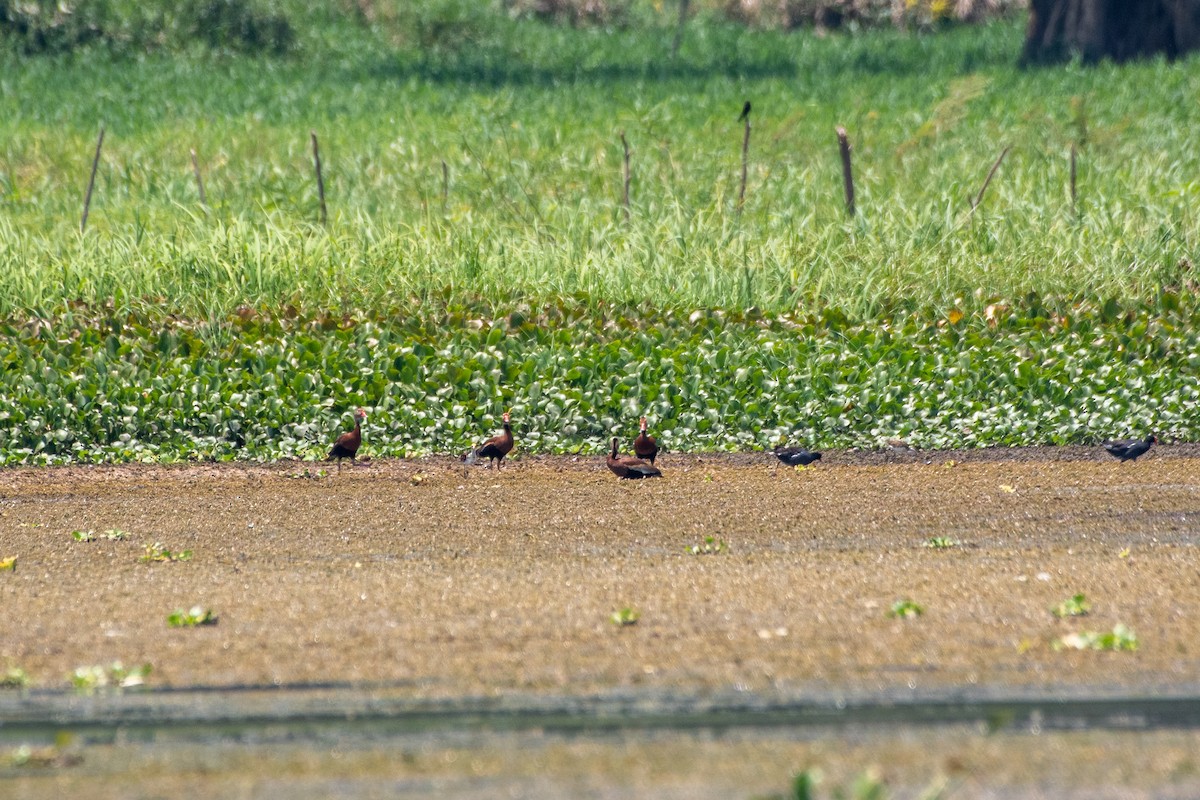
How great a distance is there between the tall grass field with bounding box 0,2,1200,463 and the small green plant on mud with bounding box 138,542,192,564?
2.96 m

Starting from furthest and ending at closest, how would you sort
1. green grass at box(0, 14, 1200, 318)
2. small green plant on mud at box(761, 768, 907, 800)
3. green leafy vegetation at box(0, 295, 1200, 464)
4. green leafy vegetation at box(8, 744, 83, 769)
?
green grass at box(0, 14, 1200, 318), green leafy vegetation at box(0, 295, 1200, 464), green leafy vegetation at box(8, 744, 83, 769), small green plant on mud at box(761, 768, 907, 800)

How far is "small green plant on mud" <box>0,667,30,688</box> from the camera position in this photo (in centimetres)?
591

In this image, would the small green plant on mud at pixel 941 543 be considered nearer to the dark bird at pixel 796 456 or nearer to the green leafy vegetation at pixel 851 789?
the dark bird at pixel 796 456

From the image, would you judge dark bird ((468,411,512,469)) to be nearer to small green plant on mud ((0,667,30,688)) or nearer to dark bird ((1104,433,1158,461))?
dark bird ((1104,433,1158,461))

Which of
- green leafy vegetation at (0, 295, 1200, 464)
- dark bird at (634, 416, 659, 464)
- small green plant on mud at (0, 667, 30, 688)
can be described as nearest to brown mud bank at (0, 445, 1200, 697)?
small green plant on mud at (0, 667, 30, 688)

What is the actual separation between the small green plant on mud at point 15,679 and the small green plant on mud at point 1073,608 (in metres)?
4.39

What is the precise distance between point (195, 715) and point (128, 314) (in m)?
7.42

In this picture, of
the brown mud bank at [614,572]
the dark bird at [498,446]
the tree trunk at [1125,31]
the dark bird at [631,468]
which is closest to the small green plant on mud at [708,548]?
the brown mud bank at [614,572]

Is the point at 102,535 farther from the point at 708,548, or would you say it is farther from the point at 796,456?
the point at 796,456

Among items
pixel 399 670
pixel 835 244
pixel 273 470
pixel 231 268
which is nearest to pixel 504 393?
pixel 273 470

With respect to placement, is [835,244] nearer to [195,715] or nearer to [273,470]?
[273,470]

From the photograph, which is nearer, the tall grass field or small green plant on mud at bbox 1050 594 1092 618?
small green plant on mud at bbox 1050 594 1092 618

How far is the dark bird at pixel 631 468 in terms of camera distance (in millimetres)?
9961

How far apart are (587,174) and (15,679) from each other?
43.8 ft
